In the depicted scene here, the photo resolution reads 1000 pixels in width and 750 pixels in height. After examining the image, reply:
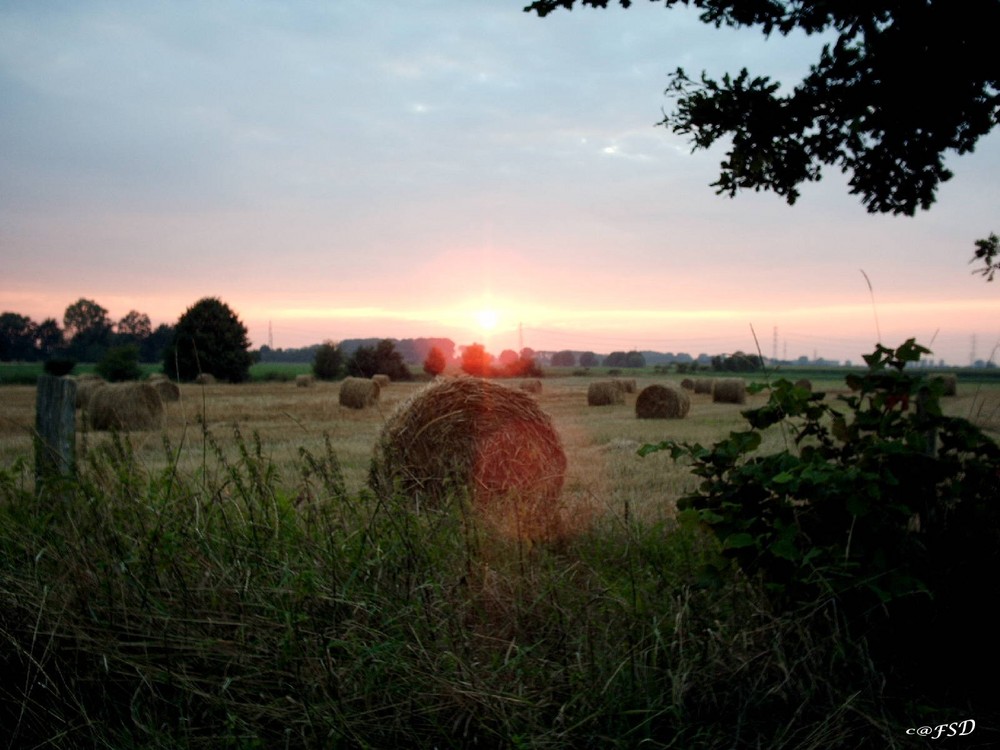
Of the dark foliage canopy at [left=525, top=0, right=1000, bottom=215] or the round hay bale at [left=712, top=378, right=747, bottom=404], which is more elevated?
the dark foliage canopy at [left=525, top=0, right=1000, bottom=215]

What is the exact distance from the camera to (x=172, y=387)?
23.0m

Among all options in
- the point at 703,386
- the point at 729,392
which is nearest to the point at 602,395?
the point at 729,392

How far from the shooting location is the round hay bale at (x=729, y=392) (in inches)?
1072

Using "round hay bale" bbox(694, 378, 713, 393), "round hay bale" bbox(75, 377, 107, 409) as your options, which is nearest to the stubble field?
"round hay bale" bbox(75, 377, 107, 409)

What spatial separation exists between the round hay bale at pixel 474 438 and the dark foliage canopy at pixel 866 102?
13.8 feet

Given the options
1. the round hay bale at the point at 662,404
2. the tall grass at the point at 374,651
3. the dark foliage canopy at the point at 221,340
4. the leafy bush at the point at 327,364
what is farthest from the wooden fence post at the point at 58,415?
the dark foliage canopy at the point at 221,340

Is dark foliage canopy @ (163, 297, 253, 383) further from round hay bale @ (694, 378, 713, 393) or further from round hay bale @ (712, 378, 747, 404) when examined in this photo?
round hay bale @ (712, 378, 747, 404)

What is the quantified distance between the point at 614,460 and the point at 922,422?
23.3 feet

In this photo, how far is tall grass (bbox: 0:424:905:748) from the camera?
8.93 ft

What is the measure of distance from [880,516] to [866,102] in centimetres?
253

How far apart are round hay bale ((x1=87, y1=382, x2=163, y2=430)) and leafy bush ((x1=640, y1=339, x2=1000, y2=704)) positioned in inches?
609

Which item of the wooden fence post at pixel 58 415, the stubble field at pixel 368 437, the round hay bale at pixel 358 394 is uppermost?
the wooden fence post at pixel 58 415

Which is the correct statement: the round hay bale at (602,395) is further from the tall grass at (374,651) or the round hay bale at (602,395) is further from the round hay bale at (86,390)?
the tall grass at (374,651)

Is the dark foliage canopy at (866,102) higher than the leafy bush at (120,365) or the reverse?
higher
